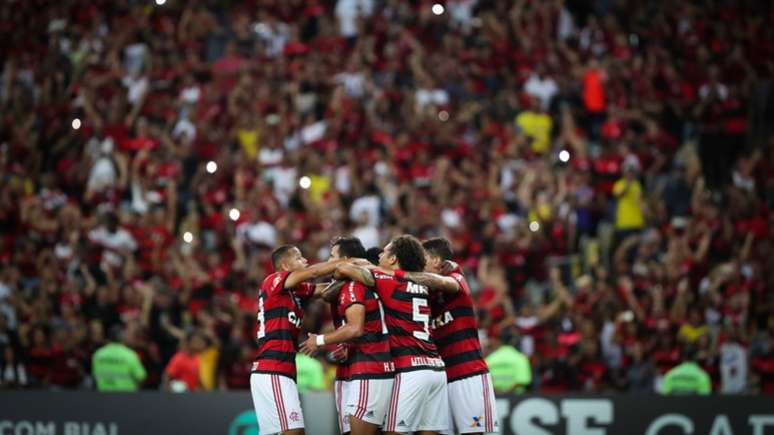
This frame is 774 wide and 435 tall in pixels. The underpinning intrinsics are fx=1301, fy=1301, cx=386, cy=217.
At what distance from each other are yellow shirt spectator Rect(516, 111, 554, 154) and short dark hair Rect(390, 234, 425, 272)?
982cm

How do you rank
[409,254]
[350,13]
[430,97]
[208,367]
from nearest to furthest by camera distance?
[409,254] → [208,367] → [430,97] → [350,13]

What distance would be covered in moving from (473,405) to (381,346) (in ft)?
3.27

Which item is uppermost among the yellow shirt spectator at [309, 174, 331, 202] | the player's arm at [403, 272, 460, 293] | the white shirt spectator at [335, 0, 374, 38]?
the white shirt spectator at [335, 0, 374, 38]

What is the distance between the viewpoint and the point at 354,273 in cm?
1055

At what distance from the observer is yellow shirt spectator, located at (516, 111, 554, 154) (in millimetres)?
20594

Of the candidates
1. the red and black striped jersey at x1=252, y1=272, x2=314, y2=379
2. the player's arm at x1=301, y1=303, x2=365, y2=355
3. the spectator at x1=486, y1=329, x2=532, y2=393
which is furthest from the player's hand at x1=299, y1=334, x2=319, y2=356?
the spectator at x1=486, y1=329, x2=532, y2=393

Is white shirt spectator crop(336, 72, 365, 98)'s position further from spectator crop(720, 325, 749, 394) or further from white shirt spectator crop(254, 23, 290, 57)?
spectator crop(720, 325, 749, 394)

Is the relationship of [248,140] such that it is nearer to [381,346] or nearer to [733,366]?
[733,366]

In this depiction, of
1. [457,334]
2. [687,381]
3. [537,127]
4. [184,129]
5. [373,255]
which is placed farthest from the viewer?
[184,129]

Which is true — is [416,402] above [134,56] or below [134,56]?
below

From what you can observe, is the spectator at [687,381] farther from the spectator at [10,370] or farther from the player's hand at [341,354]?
the spectator at [10,370]

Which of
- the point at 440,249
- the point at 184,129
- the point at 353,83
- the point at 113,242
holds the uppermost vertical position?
the point at 353,83

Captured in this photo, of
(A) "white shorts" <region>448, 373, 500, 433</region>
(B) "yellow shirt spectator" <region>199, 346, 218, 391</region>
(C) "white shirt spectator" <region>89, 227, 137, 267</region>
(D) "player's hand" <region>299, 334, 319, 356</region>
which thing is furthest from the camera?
(C) "white shirt spectator" <region>89, 227, 137, 267</region>

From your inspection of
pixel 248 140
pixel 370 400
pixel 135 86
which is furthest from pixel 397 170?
pixel 370 400
